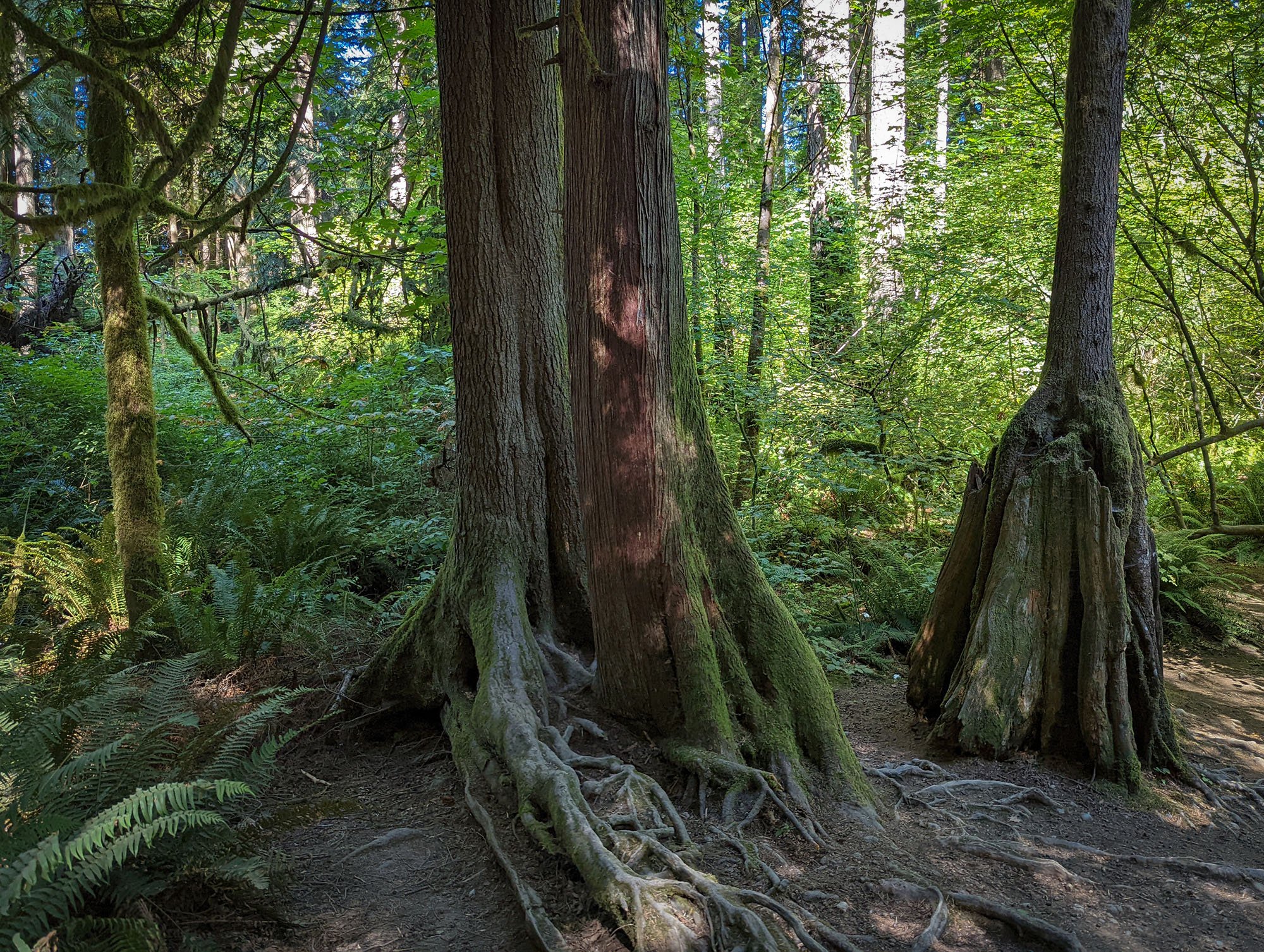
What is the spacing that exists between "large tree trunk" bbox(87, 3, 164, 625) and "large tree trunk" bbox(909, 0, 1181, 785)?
6028 mm

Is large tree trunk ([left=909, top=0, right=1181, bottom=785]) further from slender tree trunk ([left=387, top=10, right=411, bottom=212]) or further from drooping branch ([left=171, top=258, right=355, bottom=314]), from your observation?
drooping branch ([left=171, top=258, right=355, bottom=314])

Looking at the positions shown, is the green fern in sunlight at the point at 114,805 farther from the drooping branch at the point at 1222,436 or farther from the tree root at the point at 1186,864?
the drooping branch at the point at 1222,436

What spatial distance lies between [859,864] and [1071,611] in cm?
258

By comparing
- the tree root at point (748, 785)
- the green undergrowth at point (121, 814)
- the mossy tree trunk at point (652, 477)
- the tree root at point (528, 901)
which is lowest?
the tree root at point (528, 901)

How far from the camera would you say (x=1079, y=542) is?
191 inches

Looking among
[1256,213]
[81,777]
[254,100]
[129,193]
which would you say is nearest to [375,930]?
[81,777]

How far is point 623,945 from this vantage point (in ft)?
8.63

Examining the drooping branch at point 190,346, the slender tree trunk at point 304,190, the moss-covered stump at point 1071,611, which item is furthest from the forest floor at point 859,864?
the slender tree trunk at point 304,190

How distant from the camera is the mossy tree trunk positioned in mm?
3547

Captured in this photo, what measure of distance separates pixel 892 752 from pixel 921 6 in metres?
9.63

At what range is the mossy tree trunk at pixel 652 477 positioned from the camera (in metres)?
3.55

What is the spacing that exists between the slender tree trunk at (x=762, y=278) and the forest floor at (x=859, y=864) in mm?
5584

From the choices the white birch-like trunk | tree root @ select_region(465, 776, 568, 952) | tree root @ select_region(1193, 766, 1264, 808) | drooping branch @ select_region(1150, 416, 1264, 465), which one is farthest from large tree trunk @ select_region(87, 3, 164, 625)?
drooping branch @ select_region(1150, 416, 1264, 465)

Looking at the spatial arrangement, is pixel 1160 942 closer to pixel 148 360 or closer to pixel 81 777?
pixel 81 777
